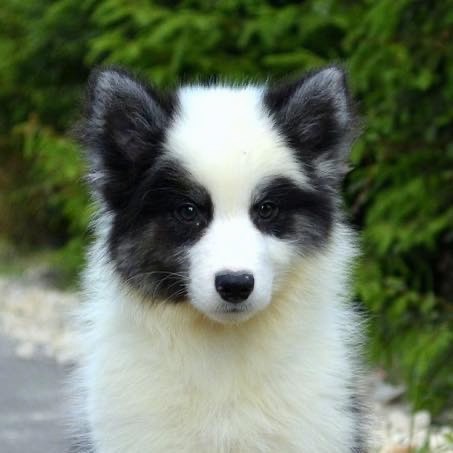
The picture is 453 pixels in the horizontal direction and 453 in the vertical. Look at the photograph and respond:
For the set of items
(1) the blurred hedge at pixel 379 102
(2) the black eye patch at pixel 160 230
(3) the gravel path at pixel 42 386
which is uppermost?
(2) the black eye patch at pixel 160 230

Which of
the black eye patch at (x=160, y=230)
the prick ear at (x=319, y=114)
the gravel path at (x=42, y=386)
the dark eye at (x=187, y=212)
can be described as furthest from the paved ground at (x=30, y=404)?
the prick ear at (x=319, y=114)

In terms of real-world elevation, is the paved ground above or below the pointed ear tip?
below

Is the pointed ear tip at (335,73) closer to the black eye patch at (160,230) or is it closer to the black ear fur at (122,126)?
the black ear fur at (122,126)

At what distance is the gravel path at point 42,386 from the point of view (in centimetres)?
637

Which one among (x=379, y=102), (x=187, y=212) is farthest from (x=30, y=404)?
(x=187, y=212)

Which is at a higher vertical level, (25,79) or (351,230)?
(351,230)

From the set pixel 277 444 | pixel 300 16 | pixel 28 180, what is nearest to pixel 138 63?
pixel 300 16

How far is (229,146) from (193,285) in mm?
482

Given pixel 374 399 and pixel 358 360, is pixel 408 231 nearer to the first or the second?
pixel 374 399

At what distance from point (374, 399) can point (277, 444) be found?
116 inches

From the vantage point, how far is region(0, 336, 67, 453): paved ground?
22.0ft

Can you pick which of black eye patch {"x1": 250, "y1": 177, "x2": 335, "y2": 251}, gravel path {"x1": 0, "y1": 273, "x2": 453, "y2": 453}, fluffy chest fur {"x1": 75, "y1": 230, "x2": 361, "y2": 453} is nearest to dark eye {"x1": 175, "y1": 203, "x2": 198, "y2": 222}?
black eye patch {"x1": 250, "y1": 177, "x2": 335, "y2": 251}

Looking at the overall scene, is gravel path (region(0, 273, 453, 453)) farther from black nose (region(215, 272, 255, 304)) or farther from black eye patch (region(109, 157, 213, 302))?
black nose (region(215, 272, 255, 304))

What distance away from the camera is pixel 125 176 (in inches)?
174
